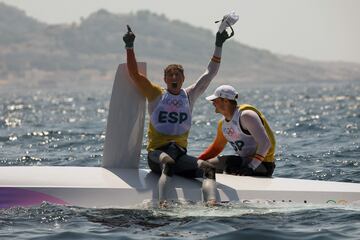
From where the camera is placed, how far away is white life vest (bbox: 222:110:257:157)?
10.1 meters

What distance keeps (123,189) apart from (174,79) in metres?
1.44

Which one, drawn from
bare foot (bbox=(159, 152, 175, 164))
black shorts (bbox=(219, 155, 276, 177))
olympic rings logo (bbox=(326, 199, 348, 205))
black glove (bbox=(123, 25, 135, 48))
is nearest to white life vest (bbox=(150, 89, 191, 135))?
bare foot (bbox=(159, 152, 175, 164))

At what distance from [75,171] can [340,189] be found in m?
3.15

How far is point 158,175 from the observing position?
9.90 m

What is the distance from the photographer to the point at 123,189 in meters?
9.41

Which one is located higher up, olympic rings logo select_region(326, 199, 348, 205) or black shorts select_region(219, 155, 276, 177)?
black shorts select_region(219, 155, 276, 177)

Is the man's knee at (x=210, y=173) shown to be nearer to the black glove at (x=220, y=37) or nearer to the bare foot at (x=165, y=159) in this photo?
the bare foot at (x=165, y=159)

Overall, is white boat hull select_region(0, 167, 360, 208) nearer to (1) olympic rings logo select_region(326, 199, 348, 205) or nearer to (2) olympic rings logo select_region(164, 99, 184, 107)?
(1) olympic rings logo select_region(326, 199, 348, 205)

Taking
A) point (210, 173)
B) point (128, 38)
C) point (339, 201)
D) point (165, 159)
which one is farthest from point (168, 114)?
point (339, 201)

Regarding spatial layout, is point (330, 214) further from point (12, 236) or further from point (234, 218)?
point (12, 236)

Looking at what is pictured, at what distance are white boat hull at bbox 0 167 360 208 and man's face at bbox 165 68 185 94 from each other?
1.04m

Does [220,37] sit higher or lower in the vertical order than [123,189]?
higher

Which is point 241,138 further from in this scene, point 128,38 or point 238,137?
point 128,38

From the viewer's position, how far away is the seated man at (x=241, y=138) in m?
9.91
